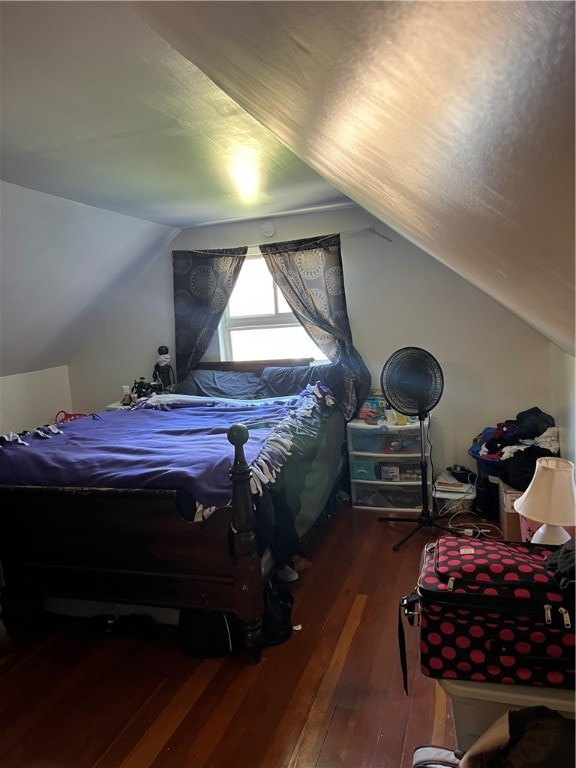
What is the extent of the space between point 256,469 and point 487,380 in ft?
7.18

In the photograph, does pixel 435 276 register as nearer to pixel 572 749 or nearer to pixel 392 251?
pixel 392 251

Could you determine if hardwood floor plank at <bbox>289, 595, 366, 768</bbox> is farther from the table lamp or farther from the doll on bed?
the doll on bed

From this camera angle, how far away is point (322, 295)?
4004 mm

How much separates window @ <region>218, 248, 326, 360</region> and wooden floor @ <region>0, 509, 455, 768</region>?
2277mm

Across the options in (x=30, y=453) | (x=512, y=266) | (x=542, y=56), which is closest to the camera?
(x=542, y=56)

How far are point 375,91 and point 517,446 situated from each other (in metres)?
3.00

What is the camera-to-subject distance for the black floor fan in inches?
125

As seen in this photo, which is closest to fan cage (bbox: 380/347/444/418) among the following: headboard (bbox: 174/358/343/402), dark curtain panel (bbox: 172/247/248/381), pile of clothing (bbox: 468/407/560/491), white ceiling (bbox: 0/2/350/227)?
pile of clothing (bbox: 468/407/560/491)

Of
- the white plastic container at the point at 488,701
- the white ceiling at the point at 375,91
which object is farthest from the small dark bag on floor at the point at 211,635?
the white ceiling at the point at 375,91

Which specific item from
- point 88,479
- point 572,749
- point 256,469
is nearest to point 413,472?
point 256,469

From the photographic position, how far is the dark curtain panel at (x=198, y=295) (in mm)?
4285

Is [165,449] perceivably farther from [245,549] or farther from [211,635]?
[211,635]

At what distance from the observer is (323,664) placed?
7.03 feet

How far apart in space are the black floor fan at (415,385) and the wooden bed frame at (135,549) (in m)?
1.33
